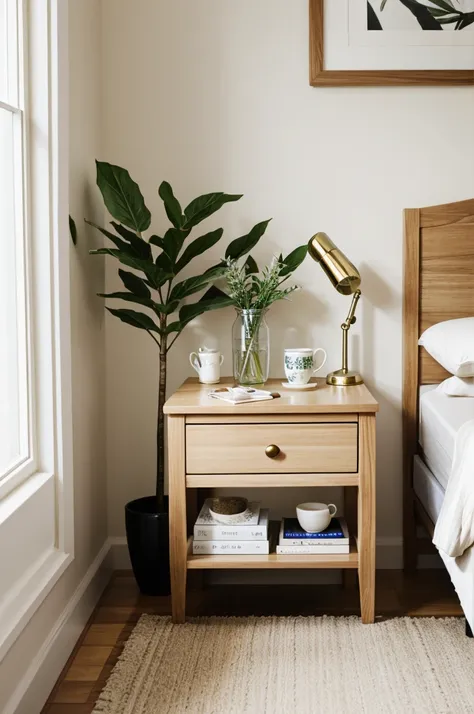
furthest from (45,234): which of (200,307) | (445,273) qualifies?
(445,273)

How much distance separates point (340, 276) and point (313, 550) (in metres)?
0.83

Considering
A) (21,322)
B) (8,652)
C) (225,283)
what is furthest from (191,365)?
(8,652)

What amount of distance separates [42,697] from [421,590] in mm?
1250

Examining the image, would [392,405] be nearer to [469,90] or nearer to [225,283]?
[225,283]

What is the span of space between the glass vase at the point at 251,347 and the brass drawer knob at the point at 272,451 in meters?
0.36

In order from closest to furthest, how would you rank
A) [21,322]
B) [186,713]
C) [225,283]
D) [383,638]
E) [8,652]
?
[8,652] < [186,713] < [21,322] < [383,638] < [225,283]

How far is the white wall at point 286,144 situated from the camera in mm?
2566

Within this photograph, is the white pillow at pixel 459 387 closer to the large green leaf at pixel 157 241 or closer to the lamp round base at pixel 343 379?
the lamp round base at pixel 343 379

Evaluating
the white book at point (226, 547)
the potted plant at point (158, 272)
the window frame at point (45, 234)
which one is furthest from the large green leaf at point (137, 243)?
the white book at point (226, 547)

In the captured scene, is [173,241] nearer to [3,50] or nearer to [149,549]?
[3,50]

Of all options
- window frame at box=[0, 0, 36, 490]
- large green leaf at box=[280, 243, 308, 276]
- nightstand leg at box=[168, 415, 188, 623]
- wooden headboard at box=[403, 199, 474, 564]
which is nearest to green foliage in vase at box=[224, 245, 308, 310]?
large green leaf at box=[280, 243, 308, 276]

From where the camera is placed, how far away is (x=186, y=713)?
1.74m

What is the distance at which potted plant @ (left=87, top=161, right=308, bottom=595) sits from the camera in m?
2.29

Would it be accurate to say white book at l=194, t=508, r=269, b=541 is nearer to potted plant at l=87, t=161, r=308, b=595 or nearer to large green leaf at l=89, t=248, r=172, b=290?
potted plant at l=87, t=161, r=308, b=595
